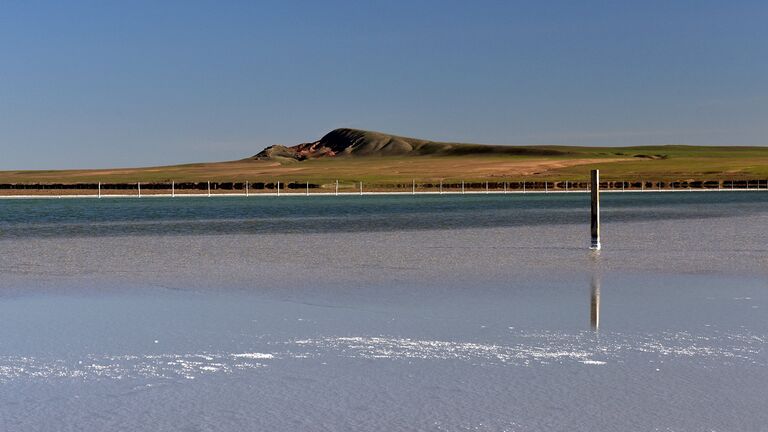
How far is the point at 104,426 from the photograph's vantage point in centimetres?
826

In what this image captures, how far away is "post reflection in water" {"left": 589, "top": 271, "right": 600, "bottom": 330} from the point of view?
13.3 meters

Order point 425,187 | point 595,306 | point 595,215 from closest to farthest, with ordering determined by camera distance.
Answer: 1. point 595,306
2. point 595,215
3. point 425,187

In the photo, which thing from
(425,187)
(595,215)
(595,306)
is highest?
(595,215)

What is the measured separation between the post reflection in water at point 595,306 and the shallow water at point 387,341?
54mm

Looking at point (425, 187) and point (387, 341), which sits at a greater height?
point (387, 341)

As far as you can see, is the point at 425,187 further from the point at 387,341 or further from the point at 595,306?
the point at 387,341

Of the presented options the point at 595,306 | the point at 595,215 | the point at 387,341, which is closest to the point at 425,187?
the point at 595,215

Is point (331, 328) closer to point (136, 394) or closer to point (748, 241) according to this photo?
point (136, 394)

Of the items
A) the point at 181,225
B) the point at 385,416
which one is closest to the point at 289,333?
the point at 385,416

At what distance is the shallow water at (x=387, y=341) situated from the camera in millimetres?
8656

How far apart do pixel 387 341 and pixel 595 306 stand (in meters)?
4.25

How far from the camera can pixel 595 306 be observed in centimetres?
1494

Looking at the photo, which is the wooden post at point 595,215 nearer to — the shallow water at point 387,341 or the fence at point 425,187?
the shallow water at point 387,341

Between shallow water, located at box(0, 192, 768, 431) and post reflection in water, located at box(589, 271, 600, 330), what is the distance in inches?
2.1
